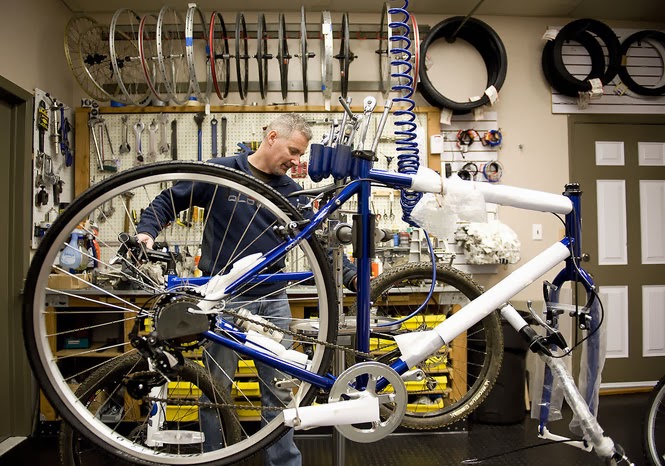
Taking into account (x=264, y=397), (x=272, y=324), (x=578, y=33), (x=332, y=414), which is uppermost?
(x=578, y=33)

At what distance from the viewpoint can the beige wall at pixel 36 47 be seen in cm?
263

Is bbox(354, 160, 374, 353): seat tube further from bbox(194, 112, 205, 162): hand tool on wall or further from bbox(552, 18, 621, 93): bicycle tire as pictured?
bbox(552, 18, 621, 93): bicycle tire

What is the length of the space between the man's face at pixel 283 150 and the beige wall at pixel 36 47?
1847 mm

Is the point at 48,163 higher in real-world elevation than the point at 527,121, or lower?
lower

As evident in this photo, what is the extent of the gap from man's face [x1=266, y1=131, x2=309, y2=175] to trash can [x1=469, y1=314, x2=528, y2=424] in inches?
71.8

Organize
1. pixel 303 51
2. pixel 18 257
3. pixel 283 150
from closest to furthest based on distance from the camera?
1. pixel 283 150
2. pixel 18 257
3. pixel 303 51

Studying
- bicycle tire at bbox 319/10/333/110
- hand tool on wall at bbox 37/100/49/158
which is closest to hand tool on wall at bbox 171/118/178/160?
hand tool on wall at bbox 37/100/49/158

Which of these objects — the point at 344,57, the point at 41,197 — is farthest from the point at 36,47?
the point at 344,57

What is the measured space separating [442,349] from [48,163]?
2.75m

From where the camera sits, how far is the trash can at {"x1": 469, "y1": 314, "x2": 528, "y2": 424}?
2830 mm

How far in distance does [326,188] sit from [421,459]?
1827 mm

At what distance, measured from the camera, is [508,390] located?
2848 mm

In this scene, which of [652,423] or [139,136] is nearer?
[652,423]

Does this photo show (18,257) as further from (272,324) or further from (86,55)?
(272,324)
